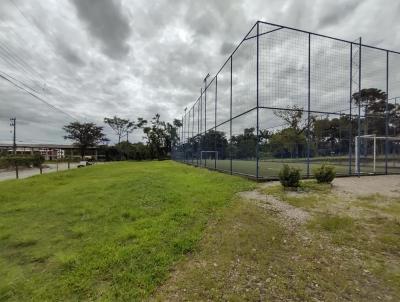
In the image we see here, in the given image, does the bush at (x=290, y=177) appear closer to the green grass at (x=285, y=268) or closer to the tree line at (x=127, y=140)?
the green grass at (x=285, y=268)

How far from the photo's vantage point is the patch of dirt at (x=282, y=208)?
397cm

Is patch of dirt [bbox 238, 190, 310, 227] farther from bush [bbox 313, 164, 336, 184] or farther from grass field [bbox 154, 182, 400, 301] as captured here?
bush [bbox 313, 164, 336, 184]

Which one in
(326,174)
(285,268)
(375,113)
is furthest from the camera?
(375,113)

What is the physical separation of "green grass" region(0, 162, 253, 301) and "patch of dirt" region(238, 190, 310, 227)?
2.50ft

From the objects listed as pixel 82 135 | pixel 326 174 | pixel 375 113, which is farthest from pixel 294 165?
pixel 82 135

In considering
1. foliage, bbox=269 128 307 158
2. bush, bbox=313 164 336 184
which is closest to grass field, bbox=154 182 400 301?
bush, bbox=313 164 336 184

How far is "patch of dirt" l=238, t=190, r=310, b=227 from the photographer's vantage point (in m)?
3.97

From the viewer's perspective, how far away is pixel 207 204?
505cm

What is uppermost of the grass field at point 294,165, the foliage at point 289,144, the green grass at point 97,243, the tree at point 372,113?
the tree at point 372,113

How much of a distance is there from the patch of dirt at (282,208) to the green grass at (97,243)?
76cm

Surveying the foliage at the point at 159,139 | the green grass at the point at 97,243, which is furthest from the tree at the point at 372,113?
the foliage at the point at 159,139

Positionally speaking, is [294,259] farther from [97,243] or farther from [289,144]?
[289,144]

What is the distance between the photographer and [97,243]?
3.13m

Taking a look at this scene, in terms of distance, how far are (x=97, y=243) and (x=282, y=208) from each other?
339 centimetres
